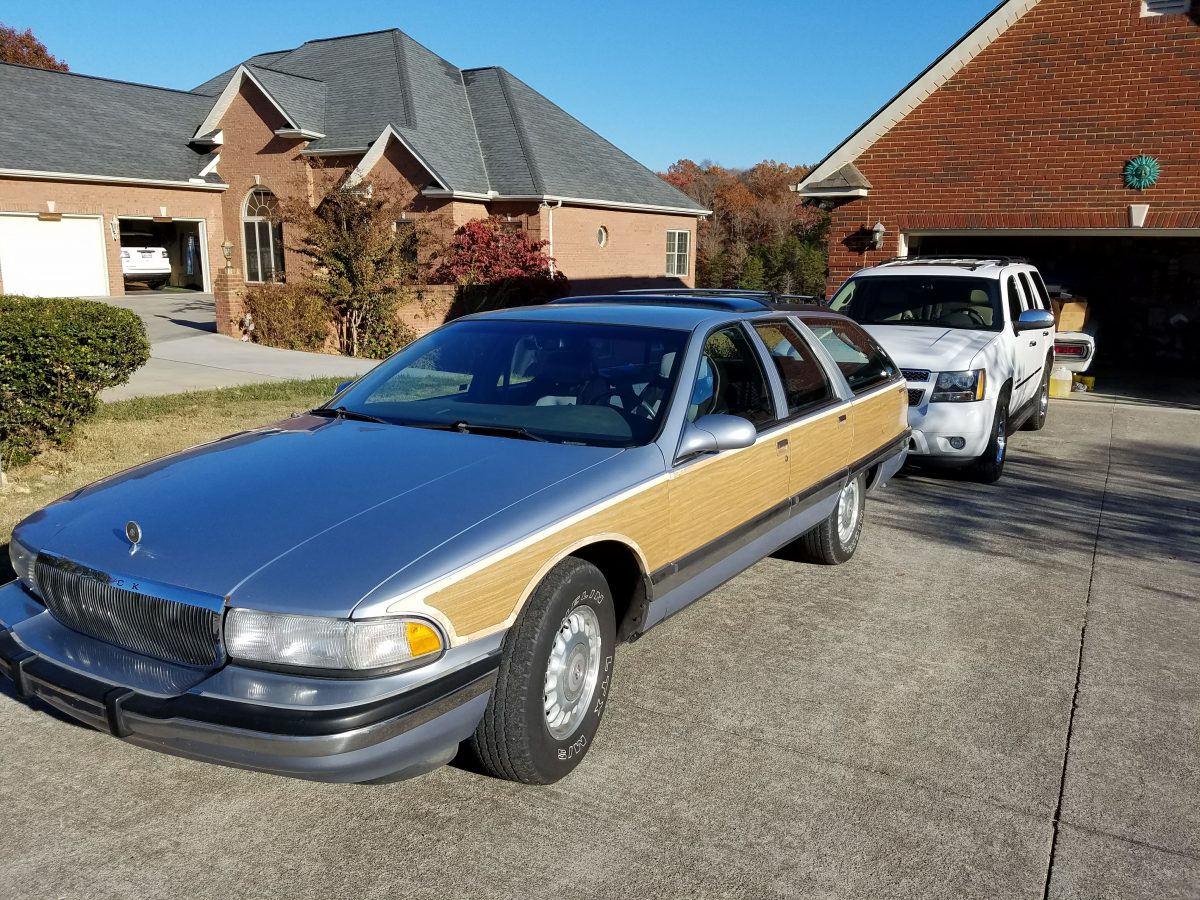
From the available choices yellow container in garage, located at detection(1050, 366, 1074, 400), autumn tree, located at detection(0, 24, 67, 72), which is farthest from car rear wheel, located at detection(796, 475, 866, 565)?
autumn tree, located at detection(0, 24, 67, 72)

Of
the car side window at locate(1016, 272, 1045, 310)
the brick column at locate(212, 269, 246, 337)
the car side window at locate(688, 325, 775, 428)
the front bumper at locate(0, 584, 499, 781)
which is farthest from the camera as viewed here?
the brick column at locate(212, 269, 246, 337)

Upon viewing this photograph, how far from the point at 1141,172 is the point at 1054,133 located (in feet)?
3.89

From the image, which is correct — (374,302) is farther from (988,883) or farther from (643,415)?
(988,883)

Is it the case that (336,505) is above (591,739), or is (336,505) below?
above

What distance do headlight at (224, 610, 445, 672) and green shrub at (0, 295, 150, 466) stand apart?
220 inches

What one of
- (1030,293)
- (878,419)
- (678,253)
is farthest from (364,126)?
(878,419)

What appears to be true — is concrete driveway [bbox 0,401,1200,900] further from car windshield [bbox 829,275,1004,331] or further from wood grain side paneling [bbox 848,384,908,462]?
car windshield [bbox 829,275,1004,331]

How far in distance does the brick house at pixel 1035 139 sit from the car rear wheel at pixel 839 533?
349 inches

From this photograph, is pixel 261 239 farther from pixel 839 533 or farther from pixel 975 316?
pixel 839 533

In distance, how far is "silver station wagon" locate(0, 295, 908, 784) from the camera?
2.98 metres

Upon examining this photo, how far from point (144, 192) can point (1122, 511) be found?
28152 mm

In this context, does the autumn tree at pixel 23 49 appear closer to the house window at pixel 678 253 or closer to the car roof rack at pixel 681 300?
the house window at pixel 678 253

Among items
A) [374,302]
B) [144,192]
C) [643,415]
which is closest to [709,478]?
[643,415]

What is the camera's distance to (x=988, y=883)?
3.22 metres
